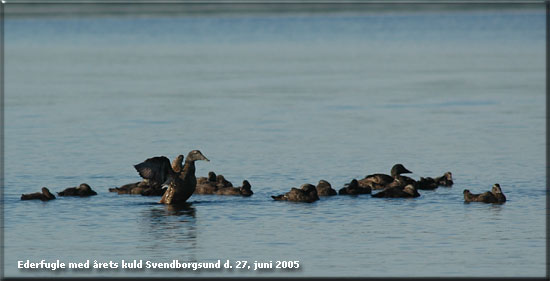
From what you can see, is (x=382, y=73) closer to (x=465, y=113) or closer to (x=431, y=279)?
(x=465, y=113)

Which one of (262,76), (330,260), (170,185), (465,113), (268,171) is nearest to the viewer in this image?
(330,260)

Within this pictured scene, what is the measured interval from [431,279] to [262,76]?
34547mm

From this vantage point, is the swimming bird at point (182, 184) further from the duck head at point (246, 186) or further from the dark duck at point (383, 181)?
the dark duck at point (383, 181)

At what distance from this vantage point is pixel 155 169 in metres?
19.1

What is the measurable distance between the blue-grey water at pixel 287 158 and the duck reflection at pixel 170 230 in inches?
1.8

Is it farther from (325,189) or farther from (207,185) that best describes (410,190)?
(207,185)

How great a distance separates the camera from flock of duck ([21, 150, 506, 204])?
19.1 meters

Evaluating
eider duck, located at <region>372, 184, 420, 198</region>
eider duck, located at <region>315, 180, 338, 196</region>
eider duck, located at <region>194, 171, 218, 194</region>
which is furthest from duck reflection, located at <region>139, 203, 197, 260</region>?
eider duck, located at <region>372, 184, 420, 198</region>

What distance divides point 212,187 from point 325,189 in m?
2.10

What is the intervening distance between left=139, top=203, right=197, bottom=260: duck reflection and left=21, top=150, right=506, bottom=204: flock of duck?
1.37 ft

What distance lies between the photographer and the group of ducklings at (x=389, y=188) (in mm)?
19047

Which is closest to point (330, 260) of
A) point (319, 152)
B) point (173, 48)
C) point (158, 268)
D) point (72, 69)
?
point (158, 268)

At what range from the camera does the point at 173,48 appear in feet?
250

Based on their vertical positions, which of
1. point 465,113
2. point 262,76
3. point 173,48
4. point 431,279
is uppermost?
point 173,48
